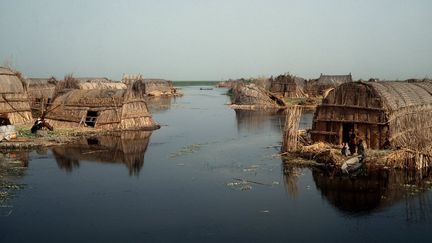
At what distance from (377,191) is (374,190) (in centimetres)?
12

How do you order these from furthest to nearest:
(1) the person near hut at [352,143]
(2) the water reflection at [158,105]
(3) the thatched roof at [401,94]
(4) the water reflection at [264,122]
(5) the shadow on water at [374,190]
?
(2) the water reflection at [158,105], (4) the water reflection at [264,122], (3) the thatched roof at [401,94], (1) the person near hut at [352,143], (5) the shadow on water at [374,190]

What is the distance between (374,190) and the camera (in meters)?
15.1

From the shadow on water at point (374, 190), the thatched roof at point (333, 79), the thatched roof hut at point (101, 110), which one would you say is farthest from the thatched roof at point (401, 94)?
the thatched roof at point (333, 79)

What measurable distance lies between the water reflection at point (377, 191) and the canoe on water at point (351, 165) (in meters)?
0.34

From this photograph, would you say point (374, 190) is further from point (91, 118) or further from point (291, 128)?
point (91, 118)

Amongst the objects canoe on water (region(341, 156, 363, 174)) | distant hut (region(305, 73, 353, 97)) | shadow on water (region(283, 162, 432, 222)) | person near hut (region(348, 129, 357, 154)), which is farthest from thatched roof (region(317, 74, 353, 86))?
canoe on water (region(341, 156, 363, 174))

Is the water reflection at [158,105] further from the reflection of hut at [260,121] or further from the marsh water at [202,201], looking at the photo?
the marsh water at [202,201]

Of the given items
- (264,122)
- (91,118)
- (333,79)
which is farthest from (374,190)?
(333,79)

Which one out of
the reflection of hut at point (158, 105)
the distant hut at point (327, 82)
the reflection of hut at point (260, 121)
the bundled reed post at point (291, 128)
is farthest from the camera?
the distant hut at point (327, 82)

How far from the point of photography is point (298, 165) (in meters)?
18.9

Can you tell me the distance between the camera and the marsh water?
11500 mm

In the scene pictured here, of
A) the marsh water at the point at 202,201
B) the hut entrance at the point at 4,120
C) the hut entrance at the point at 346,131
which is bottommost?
the marsh water at the point at 202,201

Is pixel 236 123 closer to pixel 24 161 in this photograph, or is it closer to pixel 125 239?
pixel 24 161

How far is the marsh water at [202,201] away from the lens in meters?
11.5
